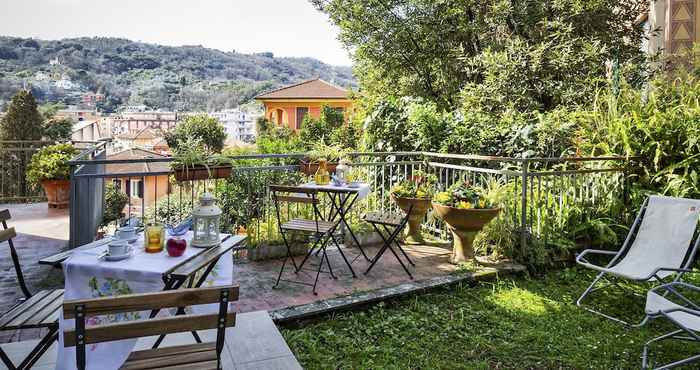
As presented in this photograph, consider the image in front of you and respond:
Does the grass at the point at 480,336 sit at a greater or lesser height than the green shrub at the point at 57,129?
lesser

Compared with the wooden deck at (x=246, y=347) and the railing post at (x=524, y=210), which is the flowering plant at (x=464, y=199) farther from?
the wooden deck at (x=246, y=347)

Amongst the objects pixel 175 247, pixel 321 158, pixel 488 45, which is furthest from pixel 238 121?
pixel 175 247

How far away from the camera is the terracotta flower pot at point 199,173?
13.1 ft

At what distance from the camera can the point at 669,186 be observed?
5309 millimetres

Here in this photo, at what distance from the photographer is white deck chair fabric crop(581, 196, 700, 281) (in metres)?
4.01

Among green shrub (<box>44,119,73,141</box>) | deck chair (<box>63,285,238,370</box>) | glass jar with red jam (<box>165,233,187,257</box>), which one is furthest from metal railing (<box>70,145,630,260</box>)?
green shrub (<box>44,119,73,141</box>)

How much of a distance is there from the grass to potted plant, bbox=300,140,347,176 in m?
1.68

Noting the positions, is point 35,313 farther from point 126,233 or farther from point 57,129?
point 57,129

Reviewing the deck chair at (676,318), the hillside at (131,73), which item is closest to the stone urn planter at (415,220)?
the deck chair at (676,318)

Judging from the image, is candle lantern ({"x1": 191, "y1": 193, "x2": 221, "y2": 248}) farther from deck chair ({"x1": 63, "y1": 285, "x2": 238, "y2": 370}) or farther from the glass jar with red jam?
deck chair ({"x1": 63, "y1": 285, "x2": 238, "y2": 370})

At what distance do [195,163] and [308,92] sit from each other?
1509 inches

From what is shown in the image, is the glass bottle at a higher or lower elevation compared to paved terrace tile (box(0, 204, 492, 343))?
higher

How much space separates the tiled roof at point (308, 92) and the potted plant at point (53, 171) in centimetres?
3305

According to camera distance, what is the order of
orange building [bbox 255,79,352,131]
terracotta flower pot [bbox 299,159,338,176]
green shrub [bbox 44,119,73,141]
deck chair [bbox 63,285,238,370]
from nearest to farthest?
1. deck chair [bbox 63,285,238,370]
2. terracotta flower pot [bbox 299,159,338,176]
3. green shrub [bbox 44,119,73,141]
4. orange building [bbox 255,79,352,131]
